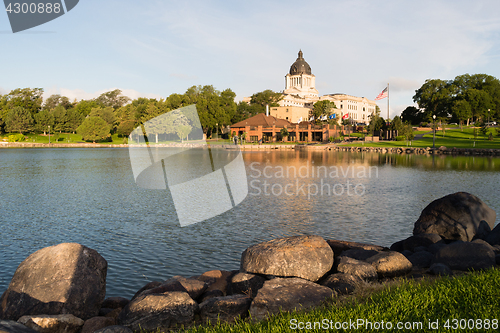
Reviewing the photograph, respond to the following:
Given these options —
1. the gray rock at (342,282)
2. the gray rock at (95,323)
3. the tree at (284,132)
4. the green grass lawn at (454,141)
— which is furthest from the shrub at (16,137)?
the gray rock at (342,282)

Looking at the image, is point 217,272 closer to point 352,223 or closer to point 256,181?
point 352,223

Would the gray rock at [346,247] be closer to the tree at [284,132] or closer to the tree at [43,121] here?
the tree at [284,132]

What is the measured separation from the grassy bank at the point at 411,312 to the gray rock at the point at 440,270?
1.95 metres

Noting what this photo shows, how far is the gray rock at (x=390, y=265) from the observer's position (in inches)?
379

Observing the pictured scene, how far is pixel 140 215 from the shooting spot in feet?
67.3

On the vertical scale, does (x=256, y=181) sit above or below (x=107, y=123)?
below

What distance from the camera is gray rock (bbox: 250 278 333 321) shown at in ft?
24.0

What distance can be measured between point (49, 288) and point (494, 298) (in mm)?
8107

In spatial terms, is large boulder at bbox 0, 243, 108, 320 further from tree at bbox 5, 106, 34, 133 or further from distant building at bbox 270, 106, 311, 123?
distant building at bbox 270, 106, 311, 123

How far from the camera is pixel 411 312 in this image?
5902 millimetres

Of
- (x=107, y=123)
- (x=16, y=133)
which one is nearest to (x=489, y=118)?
(x=107, y=123)

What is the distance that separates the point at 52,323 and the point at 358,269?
655 cm

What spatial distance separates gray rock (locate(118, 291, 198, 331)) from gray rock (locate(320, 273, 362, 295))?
297 centimetres

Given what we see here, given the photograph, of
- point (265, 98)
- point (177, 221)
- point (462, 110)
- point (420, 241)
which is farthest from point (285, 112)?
point (420, 241)
